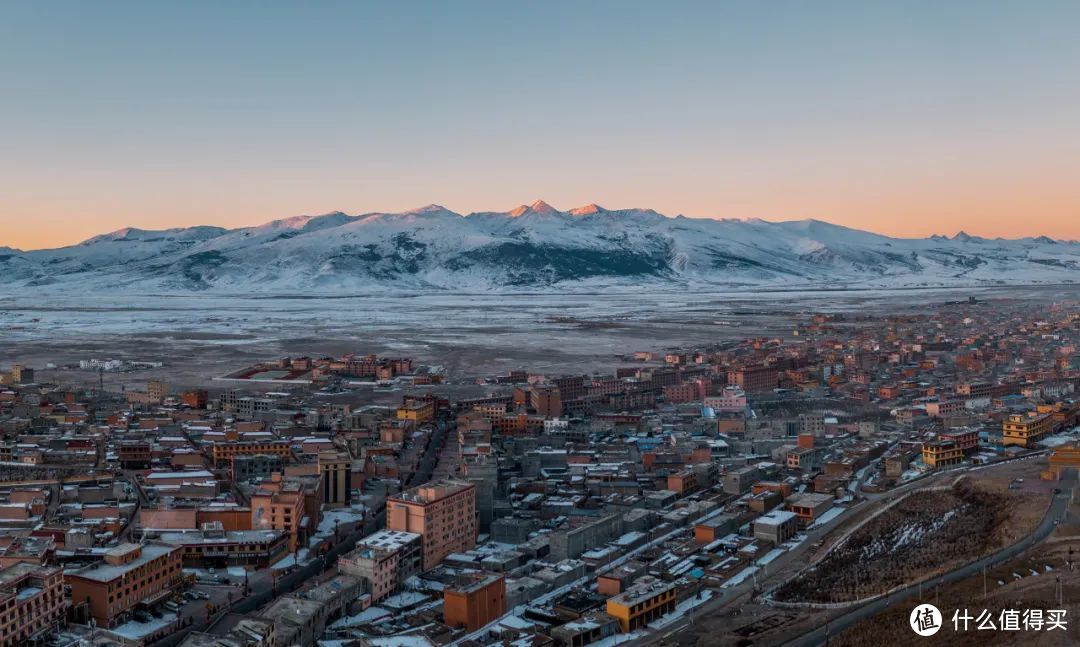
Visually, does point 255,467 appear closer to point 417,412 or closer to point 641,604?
point 417,412

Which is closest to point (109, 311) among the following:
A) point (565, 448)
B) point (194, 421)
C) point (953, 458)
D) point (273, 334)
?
point (273, 334)

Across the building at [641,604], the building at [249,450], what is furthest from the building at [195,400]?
the building at [641,604]

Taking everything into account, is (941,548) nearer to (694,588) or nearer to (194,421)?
(694,588)

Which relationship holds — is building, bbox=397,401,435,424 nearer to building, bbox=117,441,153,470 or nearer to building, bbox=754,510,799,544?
building, bbox=117,441,153,470

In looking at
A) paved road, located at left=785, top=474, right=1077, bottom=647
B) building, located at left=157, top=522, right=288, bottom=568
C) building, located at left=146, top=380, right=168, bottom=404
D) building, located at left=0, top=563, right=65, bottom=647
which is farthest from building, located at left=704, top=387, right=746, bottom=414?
building, located at left=0, top=563, right=65, bottom=647

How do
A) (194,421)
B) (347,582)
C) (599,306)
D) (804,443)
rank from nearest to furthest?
(347,582) → (804,443) → (194,421) → (599,306)

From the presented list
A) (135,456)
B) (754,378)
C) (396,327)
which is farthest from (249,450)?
(396,327)
